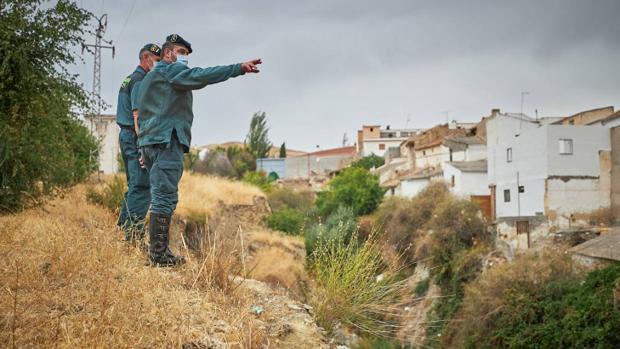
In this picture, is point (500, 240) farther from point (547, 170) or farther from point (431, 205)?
point (431, 205)

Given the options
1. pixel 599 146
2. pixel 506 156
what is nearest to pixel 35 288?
pixel 599 146

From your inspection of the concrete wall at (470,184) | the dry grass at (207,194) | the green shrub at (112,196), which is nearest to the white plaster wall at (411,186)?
the concrete wall at (470,184)

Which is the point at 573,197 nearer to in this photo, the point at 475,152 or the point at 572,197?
the point at 572,197

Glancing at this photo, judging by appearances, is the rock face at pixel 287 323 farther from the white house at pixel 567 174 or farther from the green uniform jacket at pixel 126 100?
the white house at pixel 567 174

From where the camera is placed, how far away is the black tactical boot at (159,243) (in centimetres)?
489

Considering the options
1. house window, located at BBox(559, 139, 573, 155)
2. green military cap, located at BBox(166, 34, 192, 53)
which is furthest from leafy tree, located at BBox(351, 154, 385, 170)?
green military cap, located at BBox(166, 34, 192, 53)

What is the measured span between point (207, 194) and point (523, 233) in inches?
676

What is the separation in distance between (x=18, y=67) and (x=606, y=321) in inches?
680

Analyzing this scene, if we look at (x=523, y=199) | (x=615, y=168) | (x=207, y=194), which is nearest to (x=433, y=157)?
(x=523, y=199)

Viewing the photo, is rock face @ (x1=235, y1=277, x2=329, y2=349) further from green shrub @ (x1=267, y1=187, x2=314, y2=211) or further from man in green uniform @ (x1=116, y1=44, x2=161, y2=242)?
green shrub @ (x1=267, y1=187, x2=314, y2=211)

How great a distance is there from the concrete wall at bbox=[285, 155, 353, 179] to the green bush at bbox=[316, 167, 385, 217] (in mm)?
19763

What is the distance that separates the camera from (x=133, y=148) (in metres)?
6.14

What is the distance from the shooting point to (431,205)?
3722 centimetres

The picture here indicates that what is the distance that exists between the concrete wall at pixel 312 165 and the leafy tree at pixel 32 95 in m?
56.1
